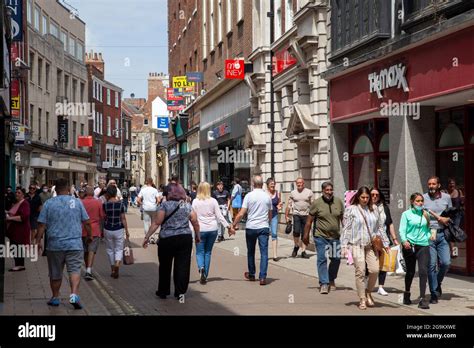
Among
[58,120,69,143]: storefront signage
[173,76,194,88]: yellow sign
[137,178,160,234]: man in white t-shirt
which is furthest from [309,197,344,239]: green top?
[58,120,69,143]: storefront signage

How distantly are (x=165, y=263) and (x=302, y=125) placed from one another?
9.53m

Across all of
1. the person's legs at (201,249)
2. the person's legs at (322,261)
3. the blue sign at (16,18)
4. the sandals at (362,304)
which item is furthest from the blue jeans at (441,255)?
the blue sign at (16,18)

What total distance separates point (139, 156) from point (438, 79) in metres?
98.7

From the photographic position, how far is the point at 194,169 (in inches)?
1790

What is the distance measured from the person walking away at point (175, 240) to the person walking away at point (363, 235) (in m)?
2.46

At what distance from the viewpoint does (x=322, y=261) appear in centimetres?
1282

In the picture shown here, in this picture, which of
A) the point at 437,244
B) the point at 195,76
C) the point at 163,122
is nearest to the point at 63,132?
the point at 163,122

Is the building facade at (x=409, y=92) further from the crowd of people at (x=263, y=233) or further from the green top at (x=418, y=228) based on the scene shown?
the green top at (x=418, y=228)

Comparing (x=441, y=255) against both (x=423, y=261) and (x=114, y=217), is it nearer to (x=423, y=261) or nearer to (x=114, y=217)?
(x=423, y=261)

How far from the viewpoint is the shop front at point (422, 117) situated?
13.8m

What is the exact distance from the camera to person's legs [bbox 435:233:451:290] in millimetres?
11875

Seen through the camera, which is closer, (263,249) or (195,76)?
(263,249)

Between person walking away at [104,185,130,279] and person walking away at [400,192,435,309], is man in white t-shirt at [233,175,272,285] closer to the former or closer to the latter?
person walking away at [104,185,130,279]

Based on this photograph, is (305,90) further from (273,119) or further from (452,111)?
(452,111)
